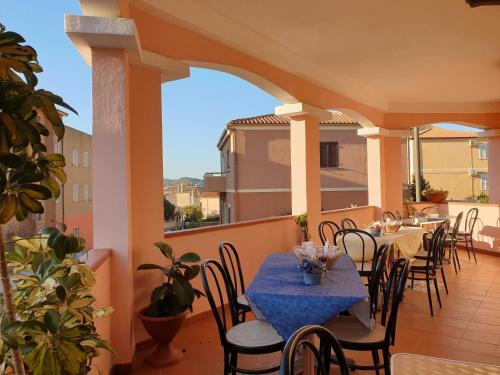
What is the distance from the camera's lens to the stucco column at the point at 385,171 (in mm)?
7307

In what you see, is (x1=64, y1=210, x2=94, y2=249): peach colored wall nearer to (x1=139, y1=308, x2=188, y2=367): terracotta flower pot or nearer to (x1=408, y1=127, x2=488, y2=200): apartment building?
(x1=139, y1=308, x2=188, y2=367): terracotta flower pot

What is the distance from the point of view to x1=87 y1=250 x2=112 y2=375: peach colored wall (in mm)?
2150

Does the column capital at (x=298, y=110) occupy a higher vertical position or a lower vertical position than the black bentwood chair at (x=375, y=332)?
higher

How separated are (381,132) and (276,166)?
7.94 meters

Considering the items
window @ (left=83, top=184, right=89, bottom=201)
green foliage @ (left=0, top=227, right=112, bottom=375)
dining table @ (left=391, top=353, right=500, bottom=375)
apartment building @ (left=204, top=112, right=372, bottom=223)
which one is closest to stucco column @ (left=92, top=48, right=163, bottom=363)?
green foliage @ (left=0, top=227, right=112, bottom=375)

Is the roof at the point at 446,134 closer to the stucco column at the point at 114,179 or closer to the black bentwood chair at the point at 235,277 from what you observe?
the black bentwood chair at the point at 235,277

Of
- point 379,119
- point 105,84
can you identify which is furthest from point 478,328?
point 379,119

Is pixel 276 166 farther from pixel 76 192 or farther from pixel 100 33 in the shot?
pixel 100 33

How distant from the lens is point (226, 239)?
4055 millimetres

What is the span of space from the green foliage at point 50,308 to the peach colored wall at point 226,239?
63.1 inches

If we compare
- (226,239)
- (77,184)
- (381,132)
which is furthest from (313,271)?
(77,184)

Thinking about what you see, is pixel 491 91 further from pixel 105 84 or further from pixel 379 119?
pixel 105 84

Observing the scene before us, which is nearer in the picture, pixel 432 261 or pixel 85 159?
pixel 432 261

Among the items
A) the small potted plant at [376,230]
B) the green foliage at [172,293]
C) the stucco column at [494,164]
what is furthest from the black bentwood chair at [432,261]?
the stucco column at [494,164]
